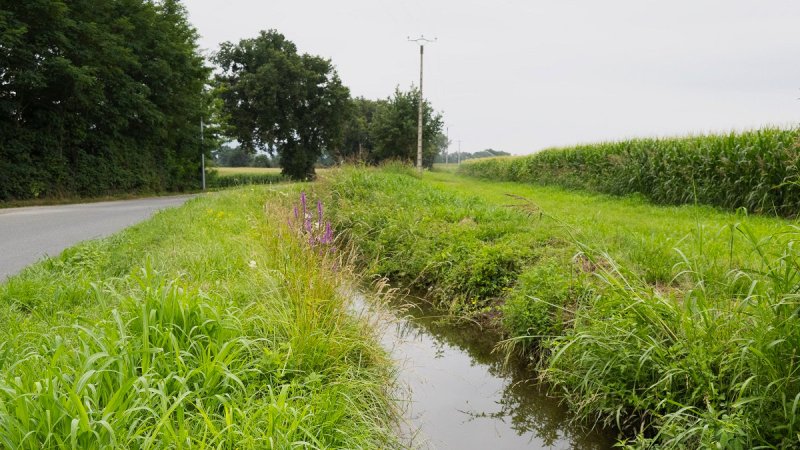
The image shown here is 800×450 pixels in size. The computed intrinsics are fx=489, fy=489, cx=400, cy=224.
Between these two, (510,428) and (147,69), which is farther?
(147,69)

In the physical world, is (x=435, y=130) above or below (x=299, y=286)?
above

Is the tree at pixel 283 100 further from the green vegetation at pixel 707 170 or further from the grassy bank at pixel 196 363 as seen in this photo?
the grassy bank at pixel 196 363

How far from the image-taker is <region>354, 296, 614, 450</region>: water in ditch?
3244 millimetres

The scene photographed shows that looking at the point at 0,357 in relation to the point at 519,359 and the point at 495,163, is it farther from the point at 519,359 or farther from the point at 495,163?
the point at 495,163

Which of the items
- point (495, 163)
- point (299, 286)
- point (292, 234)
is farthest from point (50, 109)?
point (495, 163)

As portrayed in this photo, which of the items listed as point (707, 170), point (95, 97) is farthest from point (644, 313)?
point (95, 97)

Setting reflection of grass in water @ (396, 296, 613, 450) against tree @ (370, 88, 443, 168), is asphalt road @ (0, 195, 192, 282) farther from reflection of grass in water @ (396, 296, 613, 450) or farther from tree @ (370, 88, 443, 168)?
tree @ (370, 88, 443, 168)

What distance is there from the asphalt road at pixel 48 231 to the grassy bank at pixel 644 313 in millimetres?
4758

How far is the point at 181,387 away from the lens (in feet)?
8.05

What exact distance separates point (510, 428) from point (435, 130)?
36.6 m

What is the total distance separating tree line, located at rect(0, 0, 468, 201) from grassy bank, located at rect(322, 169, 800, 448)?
1078cm

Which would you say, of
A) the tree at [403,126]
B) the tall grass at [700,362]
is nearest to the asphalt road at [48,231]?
the tall grass at [700,362]

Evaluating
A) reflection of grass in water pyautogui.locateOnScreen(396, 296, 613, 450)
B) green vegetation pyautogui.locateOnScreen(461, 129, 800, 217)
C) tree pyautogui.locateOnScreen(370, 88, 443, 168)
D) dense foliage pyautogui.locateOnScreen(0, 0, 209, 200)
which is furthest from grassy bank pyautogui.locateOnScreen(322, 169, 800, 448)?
tree pyautogui.locateOnScreen(370, 88, 443, 168)

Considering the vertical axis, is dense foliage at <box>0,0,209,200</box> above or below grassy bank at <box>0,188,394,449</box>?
Result: above
